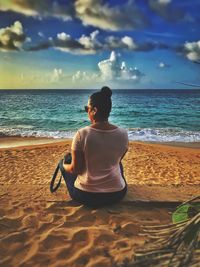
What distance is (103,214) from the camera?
376 cm

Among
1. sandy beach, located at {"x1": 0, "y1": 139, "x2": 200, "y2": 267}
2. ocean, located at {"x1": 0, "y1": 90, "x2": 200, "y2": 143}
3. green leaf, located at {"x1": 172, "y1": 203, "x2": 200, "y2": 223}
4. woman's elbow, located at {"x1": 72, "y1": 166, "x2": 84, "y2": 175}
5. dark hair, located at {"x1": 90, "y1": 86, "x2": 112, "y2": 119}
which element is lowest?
ocean, located at {"x1": 0, "y1": 90, "x2": 200, "y2": 143}

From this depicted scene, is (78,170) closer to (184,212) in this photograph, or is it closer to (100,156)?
(100,156)

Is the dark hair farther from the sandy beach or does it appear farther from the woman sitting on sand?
the sandy beach

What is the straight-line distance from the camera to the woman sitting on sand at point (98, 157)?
3.61 metres

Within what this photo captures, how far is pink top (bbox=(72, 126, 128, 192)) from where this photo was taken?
3.61 m

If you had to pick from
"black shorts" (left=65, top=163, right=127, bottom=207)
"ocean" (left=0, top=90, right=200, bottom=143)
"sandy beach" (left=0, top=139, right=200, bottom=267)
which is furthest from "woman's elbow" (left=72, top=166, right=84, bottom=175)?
"ocean" (left=0, top=90, right=200, bottom=143)

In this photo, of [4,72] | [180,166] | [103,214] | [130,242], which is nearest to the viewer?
[130,242]

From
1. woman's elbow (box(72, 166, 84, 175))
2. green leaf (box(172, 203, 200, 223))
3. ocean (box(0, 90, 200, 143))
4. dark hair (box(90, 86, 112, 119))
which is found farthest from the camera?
ocean (box(0, 90, 200, 143))

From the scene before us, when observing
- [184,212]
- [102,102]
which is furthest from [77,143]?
[184,212]

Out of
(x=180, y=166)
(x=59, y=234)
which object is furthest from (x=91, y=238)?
(x=180, y=166)

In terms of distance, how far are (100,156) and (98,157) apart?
2 centimetres

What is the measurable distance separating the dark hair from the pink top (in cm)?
16

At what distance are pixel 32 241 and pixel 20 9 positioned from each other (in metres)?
42.6

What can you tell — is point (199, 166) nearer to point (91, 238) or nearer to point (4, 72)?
point (91, 238)
